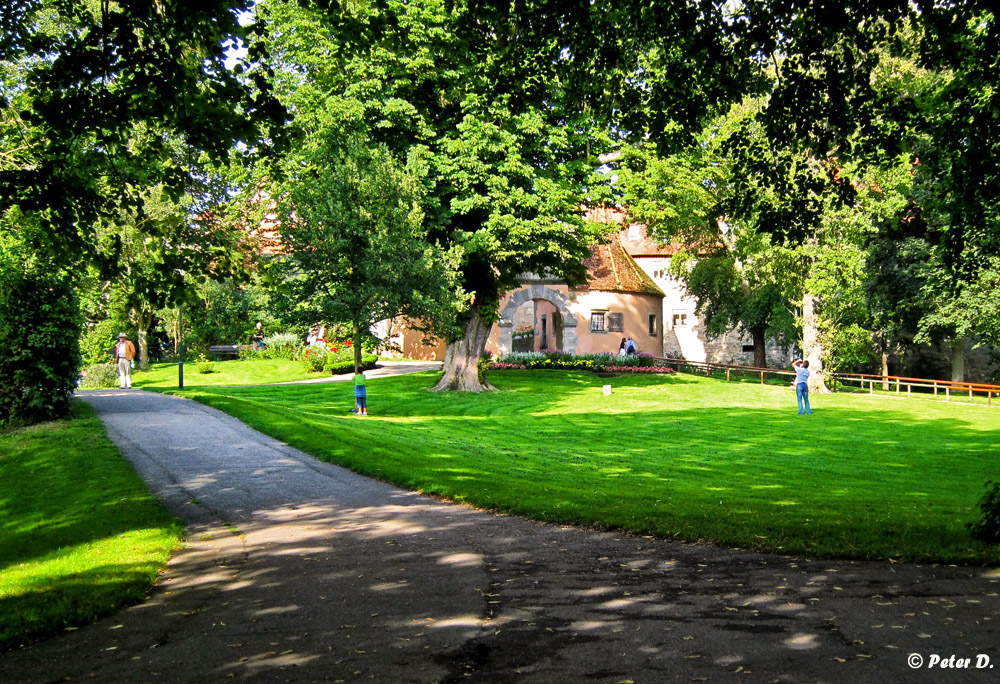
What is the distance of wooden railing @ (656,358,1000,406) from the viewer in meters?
33.8

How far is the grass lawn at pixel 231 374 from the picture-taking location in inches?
1387

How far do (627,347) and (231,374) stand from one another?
21382mm

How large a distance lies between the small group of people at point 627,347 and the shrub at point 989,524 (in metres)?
37.0

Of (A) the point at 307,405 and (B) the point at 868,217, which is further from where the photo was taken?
(B) the point at 868,217

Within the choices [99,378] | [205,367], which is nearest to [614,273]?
[205,367]

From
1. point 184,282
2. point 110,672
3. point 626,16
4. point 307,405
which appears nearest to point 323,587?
point 110,672

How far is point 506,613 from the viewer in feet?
19.6

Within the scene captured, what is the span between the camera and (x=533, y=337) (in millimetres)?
59750

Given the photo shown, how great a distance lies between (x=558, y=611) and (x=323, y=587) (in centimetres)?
200

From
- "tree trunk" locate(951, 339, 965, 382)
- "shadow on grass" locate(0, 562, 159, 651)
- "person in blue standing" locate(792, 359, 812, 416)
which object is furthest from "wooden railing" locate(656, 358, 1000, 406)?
→ "shadow on grass" locate(0, 562, 159, 651)

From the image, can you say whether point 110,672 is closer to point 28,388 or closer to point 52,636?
point 52,636

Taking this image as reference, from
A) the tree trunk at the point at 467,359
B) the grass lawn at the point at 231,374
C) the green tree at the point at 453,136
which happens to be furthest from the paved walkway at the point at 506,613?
the grass lawn at the point at 231,374

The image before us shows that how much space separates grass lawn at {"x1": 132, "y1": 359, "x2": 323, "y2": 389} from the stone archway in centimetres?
1027

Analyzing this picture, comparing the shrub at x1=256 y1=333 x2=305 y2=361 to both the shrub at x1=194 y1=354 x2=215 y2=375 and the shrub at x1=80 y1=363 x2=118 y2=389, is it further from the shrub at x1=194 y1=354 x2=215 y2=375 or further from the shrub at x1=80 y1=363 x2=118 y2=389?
the shrub at x1=80 y1=363 x2=118 y2=389
